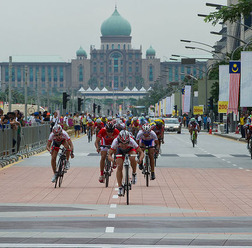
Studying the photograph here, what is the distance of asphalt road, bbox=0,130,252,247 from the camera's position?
31.5 feet

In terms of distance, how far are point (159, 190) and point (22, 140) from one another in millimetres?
13385

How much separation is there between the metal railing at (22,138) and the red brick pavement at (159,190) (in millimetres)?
2697

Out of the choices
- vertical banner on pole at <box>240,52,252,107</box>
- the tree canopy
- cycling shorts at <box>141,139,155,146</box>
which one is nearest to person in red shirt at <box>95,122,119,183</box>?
cycling shorts at <box>141,139,155,146</box>

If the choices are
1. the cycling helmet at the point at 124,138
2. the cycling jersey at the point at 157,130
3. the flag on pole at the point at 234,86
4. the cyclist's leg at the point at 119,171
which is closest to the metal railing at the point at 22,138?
the cycling jersey at the point at 157,130

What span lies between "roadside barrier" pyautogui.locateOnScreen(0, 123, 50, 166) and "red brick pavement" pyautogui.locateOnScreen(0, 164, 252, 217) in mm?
2706

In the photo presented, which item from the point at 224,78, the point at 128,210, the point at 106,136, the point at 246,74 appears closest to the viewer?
the point at 128,210

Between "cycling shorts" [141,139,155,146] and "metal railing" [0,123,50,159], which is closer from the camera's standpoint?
"cycling shorts" [141,139,155,146]

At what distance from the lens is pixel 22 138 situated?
1161 inches

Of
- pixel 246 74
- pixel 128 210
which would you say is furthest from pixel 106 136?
pixel 246 74

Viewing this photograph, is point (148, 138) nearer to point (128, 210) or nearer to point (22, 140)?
point (128, 210)

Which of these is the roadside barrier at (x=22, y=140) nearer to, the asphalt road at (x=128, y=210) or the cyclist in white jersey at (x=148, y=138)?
the asphalt road at (x=128, y=210)

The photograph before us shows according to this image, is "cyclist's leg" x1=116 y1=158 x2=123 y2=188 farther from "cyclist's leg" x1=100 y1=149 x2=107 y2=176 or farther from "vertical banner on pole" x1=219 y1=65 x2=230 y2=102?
"vertical banner on pole" x1=219 y1=65 x2=230 y2=102

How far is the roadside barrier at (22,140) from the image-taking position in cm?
2538

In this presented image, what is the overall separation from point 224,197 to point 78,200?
9.31 ft
